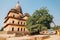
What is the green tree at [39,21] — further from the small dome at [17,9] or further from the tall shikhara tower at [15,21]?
the small dome at [17,9]

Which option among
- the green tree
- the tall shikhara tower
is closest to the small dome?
the tall shikhara tower

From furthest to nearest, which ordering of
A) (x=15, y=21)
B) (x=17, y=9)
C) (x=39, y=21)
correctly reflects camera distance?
1. (x=17, y=9)
2. (x=15, y=21)
3. (x=39, y=21)

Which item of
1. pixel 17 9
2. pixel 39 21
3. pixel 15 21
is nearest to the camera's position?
pixel 39 21

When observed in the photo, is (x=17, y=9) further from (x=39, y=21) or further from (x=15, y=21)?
(x=39, y=21)

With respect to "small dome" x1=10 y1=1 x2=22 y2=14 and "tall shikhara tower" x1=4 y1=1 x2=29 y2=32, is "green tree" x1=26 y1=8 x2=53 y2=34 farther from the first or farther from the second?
"small dome" x1=10 y1=1 x2=22 y2=14

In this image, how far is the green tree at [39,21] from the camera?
3308cm

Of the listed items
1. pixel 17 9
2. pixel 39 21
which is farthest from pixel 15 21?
pixel 39 21

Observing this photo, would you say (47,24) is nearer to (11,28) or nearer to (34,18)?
(34,18)

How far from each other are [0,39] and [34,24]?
54.6 ft

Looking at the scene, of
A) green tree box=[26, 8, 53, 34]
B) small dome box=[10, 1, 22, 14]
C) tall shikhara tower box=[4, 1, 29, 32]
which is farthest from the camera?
small dome box=[10, 1, 22, 14]

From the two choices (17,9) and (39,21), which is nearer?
(39,21)

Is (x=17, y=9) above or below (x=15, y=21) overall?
above

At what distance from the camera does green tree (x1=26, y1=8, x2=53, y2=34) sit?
33.1 m

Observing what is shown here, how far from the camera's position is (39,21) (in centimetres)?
3359
